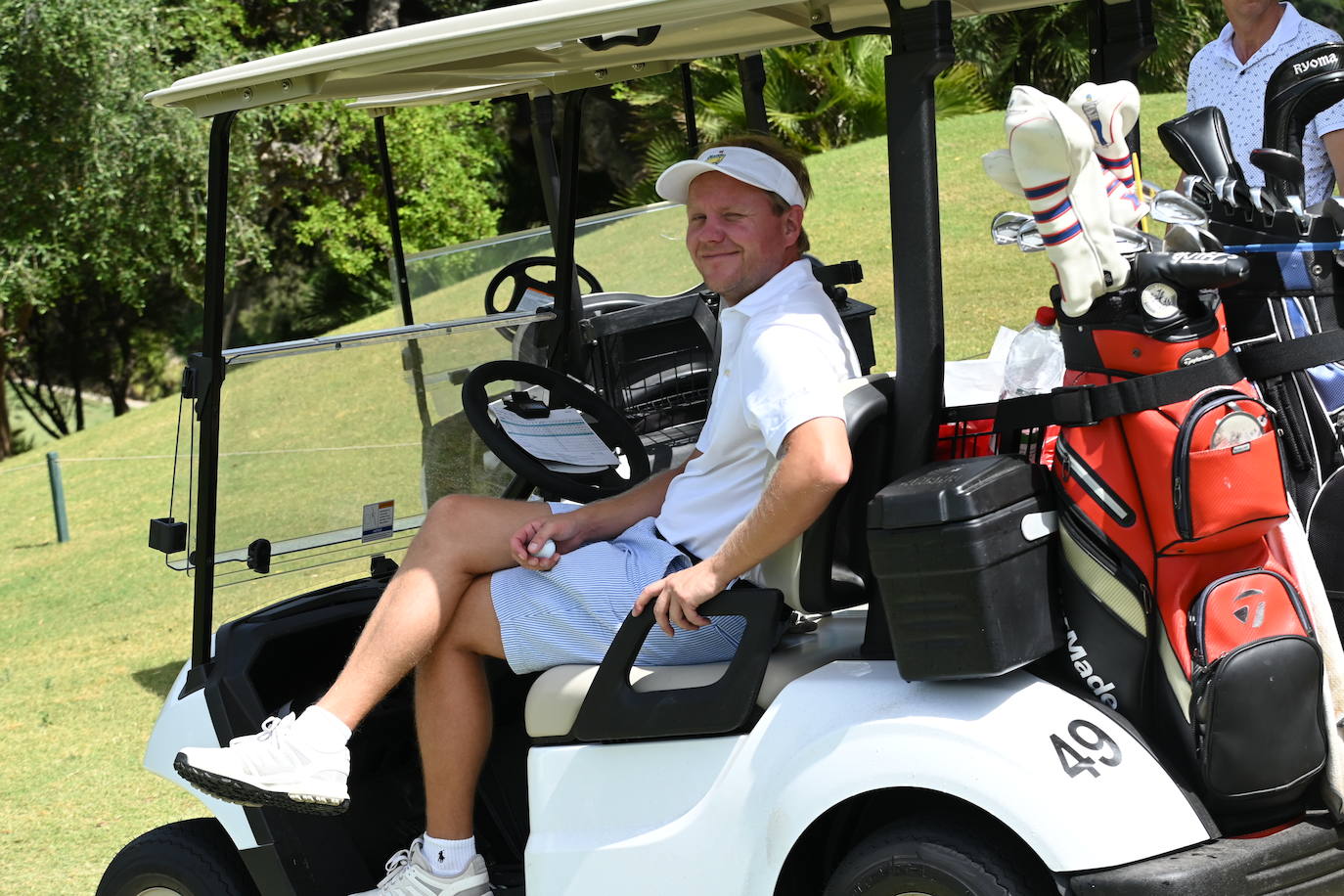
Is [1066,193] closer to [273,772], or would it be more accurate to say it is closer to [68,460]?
[273,772]

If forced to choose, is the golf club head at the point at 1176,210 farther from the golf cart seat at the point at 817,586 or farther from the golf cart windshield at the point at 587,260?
the golf cart windshield at the point at 587,260

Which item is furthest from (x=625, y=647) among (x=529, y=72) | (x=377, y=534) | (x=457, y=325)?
(x=529, y=72)

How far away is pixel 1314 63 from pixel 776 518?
4.83ft

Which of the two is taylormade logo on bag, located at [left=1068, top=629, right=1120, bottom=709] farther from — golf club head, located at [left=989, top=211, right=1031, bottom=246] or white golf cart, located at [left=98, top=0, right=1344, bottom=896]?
golf club head, located at [left=989, top=211, right=1031, bottom=246]

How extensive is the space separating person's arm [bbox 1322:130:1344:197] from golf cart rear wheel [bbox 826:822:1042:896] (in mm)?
1913

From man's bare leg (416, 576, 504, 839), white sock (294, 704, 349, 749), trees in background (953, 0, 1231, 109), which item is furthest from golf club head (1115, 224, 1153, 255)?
trees in background (953, 0, 1231, 109)

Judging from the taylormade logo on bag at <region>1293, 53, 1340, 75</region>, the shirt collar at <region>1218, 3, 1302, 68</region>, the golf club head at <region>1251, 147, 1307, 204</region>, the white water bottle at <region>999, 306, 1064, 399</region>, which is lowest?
the white water bottle at <region>999, 306, 1064, 399</region>

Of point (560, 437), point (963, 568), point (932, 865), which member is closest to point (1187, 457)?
point (963, 568)

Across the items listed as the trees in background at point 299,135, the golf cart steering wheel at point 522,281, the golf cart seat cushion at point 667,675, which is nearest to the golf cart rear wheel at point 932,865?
the golf cart seat cushion at point 667,675

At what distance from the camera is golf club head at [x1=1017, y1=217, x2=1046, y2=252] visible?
2.10m

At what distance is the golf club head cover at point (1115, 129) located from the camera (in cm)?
209

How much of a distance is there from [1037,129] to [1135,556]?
598mm

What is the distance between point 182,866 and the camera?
2779 mm

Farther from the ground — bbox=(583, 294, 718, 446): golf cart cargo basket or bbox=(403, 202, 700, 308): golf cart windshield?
bbox=(403, 202, 700, 308): golf cart windshield
